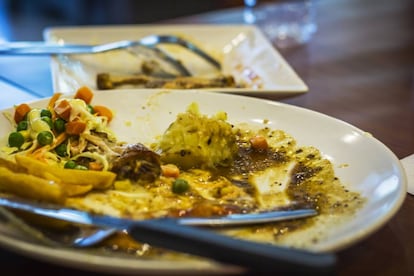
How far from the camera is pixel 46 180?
1.33m

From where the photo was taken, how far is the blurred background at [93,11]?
5.61 m

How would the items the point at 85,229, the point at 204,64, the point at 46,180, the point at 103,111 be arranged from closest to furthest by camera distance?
the point at 85,229 → the point at 46,180 → the point at 103,111 → the point at 204,64

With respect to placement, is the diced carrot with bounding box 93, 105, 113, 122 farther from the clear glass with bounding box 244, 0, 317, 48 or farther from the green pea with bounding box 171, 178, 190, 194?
the clear glass with bounding box 244, 0, 317, 48

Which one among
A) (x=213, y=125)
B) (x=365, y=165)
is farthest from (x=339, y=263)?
(x=213, y=125)

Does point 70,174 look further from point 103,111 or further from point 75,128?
point 103,111

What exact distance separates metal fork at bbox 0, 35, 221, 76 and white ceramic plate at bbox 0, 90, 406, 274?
604mm

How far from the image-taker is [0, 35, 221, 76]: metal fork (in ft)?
8.00

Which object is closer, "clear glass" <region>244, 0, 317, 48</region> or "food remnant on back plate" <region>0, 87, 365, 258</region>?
"food remnant on back plate" <region>0, 87, 365, 258</region>

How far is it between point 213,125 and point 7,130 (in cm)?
59

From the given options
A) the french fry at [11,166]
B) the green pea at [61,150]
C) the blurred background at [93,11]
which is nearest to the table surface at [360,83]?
the french fry at [11,166]

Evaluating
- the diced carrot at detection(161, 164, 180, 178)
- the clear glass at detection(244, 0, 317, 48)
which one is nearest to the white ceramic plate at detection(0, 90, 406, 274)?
the diced carrot at detection(161, 164, 180, 178)

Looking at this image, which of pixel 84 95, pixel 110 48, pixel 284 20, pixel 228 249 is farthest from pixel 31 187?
pixel 284 20

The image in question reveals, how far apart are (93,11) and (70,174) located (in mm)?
4638

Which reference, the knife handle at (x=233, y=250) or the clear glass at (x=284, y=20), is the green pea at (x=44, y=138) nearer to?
the knife handle at (x=233, y=250)
